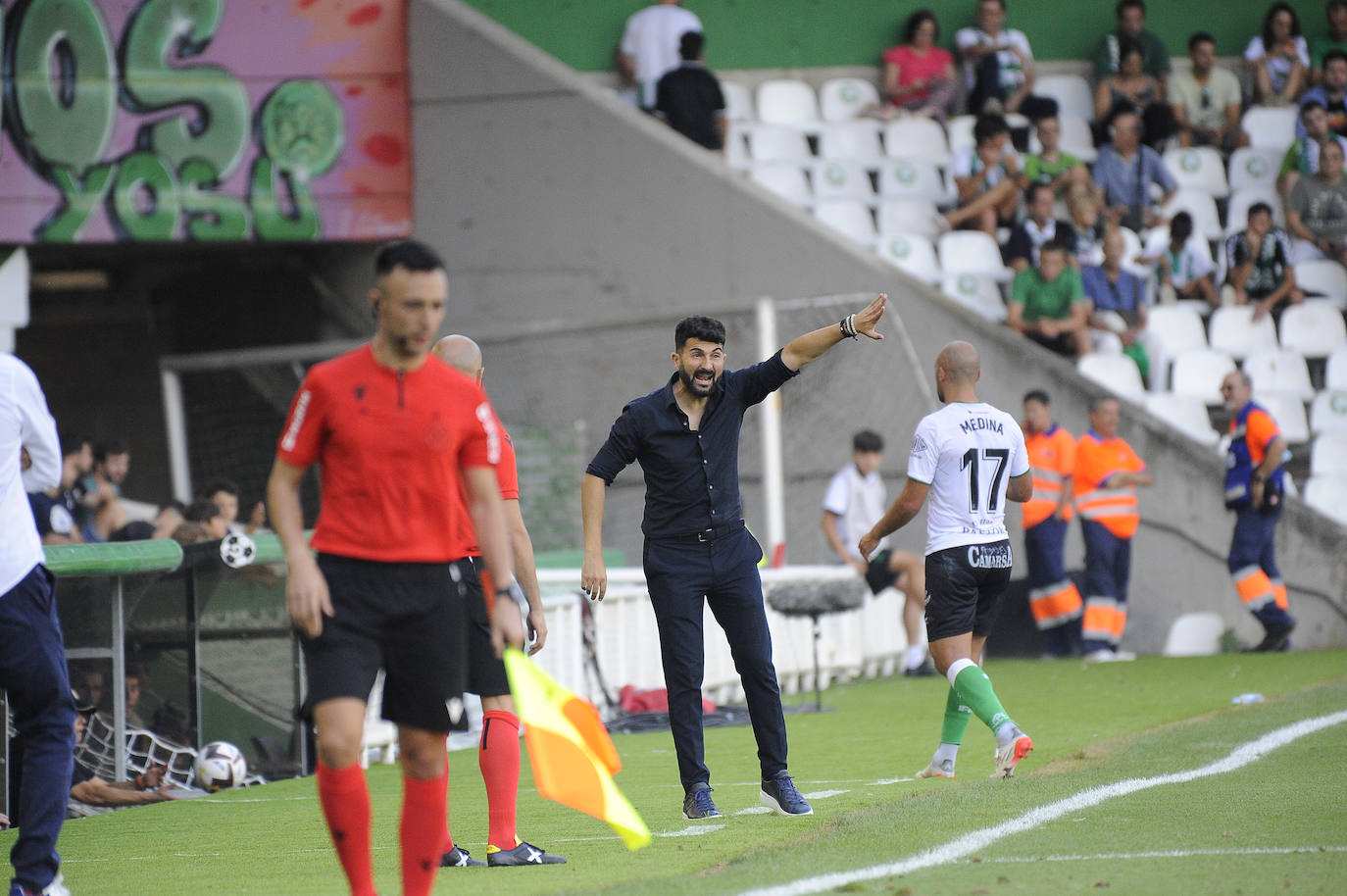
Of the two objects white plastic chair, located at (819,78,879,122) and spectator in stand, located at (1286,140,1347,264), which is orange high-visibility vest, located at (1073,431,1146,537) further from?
white plastic chair, located at (819,78,879,122)

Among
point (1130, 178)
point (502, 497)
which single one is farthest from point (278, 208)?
point (502, 497)

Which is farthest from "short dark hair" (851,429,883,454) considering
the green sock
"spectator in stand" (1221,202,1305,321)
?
the green sock

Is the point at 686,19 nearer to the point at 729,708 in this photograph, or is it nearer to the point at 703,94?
the point at 703,94

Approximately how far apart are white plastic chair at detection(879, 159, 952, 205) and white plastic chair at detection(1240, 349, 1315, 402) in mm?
3958

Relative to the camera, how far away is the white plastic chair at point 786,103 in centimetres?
2256

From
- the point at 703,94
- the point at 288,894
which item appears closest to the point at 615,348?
the point at 703,94

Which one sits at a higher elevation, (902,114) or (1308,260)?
(902,114)

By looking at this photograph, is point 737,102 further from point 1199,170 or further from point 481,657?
point 481,657

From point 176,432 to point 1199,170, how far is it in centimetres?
1195

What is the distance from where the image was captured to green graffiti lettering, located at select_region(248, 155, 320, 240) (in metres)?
18.9

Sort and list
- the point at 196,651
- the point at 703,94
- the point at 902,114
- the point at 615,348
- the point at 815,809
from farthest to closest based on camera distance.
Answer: the point at 902,114 → the point at 703,94 → the point at 615,348 → the point at 196,651 → the point at 815,809

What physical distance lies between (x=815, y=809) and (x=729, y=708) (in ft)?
19.2

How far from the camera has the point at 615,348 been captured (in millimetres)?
18109

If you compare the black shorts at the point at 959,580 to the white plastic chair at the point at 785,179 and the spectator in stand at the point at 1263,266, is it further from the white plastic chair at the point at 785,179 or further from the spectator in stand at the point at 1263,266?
the white plastic chair at the point at 785,179
